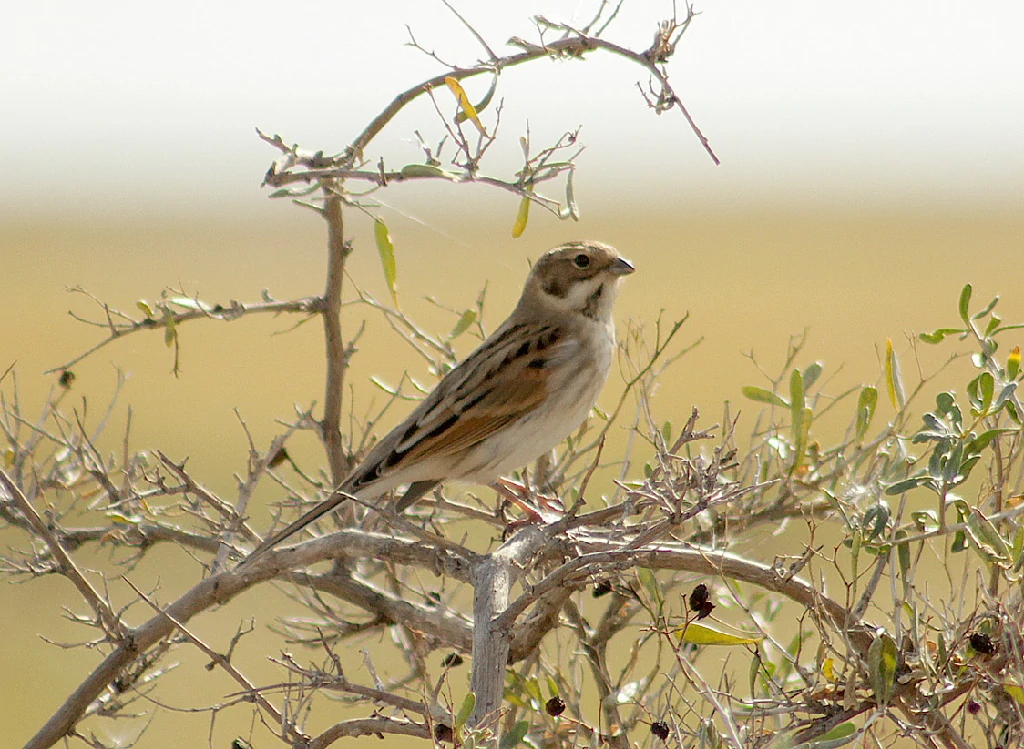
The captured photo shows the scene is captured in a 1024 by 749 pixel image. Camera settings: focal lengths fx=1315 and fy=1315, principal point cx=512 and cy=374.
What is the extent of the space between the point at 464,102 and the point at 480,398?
2.30m

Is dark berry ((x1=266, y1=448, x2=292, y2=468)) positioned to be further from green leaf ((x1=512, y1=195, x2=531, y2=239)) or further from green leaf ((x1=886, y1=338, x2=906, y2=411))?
green leaf ((x1=886, y1=338, x2=906, y2=411))

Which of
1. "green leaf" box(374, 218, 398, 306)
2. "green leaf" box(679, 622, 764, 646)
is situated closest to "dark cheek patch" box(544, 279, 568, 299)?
"green leaf" box(374, 218, 398, 306)

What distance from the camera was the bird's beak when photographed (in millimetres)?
5808

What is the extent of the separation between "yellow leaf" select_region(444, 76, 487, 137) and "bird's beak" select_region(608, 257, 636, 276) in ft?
8.58

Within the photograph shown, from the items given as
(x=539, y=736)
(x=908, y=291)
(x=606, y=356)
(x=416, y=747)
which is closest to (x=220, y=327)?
(x=908, y=291)

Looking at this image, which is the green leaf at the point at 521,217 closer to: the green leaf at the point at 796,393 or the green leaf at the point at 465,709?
the green leaf at the point at 796,393

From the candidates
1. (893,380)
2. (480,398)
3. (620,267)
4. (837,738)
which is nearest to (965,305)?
(893,380)

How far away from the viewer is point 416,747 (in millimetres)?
8750

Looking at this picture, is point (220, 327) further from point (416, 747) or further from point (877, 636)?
point (877, 636)

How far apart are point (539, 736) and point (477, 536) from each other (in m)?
11.8

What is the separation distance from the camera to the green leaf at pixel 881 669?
2643 millimetres

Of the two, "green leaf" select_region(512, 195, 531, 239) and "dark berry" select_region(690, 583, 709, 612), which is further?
"green leaf" select_region(512, 195, 531, 239)

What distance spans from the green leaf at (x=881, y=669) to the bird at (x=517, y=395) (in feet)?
7.50

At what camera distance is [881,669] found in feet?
8.78
